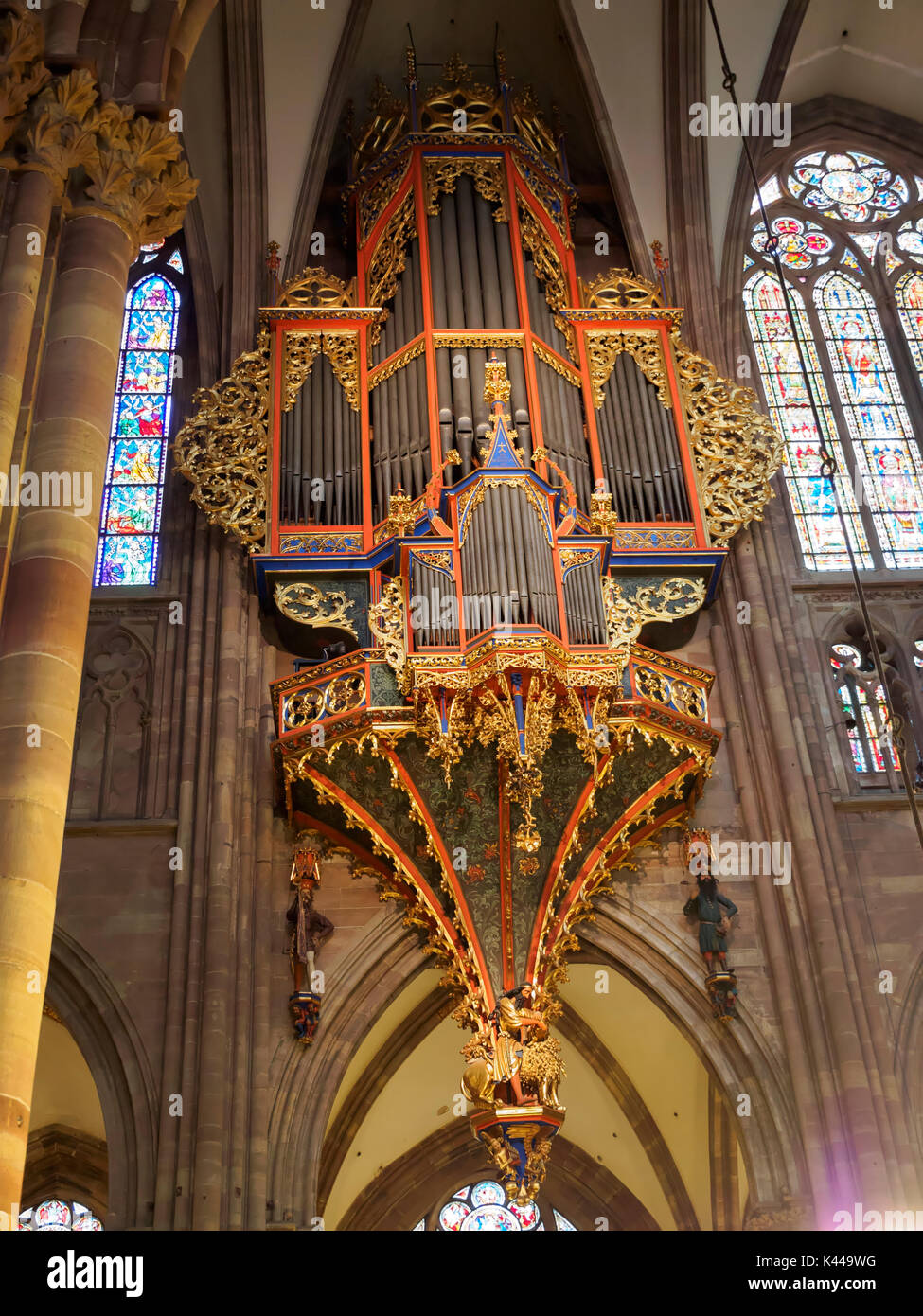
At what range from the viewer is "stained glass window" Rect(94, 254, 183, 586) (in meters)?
13.8

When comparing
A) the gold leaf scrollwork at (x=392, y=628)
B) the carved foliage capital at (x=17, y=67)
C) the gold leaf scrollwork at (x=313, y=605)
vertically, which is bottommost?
the gold leaf scrollwork at (x=392, y=628)

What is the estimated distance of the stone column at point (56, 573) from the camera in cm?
660

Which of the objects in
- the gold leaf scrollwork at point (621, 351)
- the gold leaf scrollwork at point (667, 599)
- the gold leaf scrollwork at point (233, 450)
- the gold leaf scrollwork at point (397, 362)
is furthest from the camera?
the gold leaf scrollwork at point (621, 351)

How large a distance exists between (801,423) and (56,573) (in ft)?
31.7

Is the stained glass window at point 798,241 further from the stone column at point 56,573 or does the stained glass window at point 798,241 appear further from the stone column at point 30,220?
the stone column at point 30,220

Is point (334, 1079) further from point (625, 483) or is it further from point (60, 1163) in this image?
point (625, 483)

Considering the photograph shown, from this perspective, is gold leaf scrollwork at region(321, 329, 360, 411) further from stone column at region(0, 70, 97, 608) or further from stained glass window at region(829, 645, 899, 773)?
stained glass window at region(829, 645, 899, 773)

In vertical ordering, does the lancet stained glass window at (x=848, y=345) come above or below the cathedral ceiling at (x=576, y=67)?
below

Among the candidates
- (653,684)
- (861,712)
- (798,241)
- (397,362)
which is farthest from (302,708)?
(798,241)

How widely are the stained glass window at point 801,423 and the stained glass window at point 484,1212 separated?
22.5ft

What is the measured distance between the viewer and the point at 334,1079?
1097 cm

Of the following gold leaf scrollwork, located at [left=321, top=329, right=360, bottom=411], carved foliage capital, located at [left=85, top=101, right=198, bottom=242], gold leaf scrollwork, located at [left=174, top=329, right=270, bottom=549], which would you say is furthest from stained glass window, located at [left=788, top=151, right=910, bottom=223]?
carved foliage capital, located at [left=85, top=101, right=198, bottom=242]

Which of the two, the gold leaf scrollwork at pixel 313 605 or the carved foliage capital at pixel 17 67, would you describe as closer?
the carved foliage capital at pixel 17 67

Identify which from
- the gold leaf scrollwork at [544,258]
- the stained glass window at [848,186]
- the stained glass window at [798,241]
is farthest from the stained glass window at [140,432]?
the stained glass window at [848,186]
